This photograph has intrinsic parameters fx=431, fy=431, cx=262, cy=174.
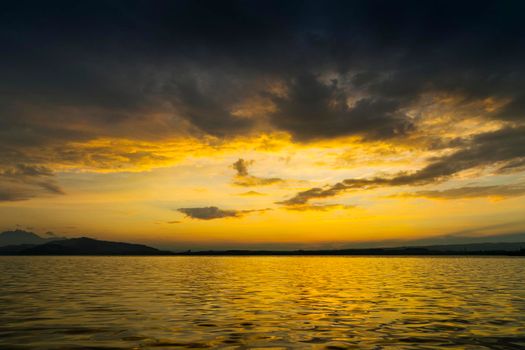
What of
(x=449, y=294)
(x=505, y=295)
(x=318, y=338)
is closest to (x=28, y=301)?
(x=318, y=338)

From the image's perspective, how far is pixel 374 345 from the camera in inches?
648

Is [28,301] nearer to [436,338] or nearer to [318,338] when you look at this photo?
[318,338]

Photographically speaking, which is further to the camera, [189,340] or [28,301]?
[28,301]

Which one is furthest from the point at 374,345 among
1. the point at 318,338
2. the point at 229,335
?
the point at 229,335

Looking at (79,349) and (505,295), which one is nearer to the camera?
(79,349)

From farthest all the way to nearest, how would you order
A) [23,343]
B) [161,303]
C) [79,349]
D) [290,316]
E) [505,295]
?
[505,295] → [161,303] → [290,316] → [23,343] → [79,349]

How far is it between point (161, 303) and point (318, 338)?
15347 millimetres

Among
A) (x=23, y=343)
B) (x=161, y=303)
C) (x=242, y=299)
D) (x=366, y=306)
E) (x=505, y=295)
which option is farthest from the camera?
(x=505, y=295)

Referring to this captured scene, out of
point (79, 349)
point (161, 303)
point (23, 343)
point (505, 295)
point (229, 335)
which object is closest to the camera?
point (79, 349)

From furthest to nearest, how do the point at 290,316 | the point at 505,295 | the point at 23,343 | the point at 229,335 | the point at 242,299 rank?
the point at 505,295, the point at 242,299, the point at 290,316, the point at 229,335, the point at 23,343

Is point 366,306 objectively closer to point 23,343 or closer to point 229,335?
point 229,335

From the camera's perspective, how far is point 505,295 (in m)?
35.0

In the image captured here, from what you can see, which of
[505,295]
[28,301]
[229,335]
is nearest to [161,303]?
[28,301]

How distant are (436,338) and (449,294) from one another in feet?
66.2
